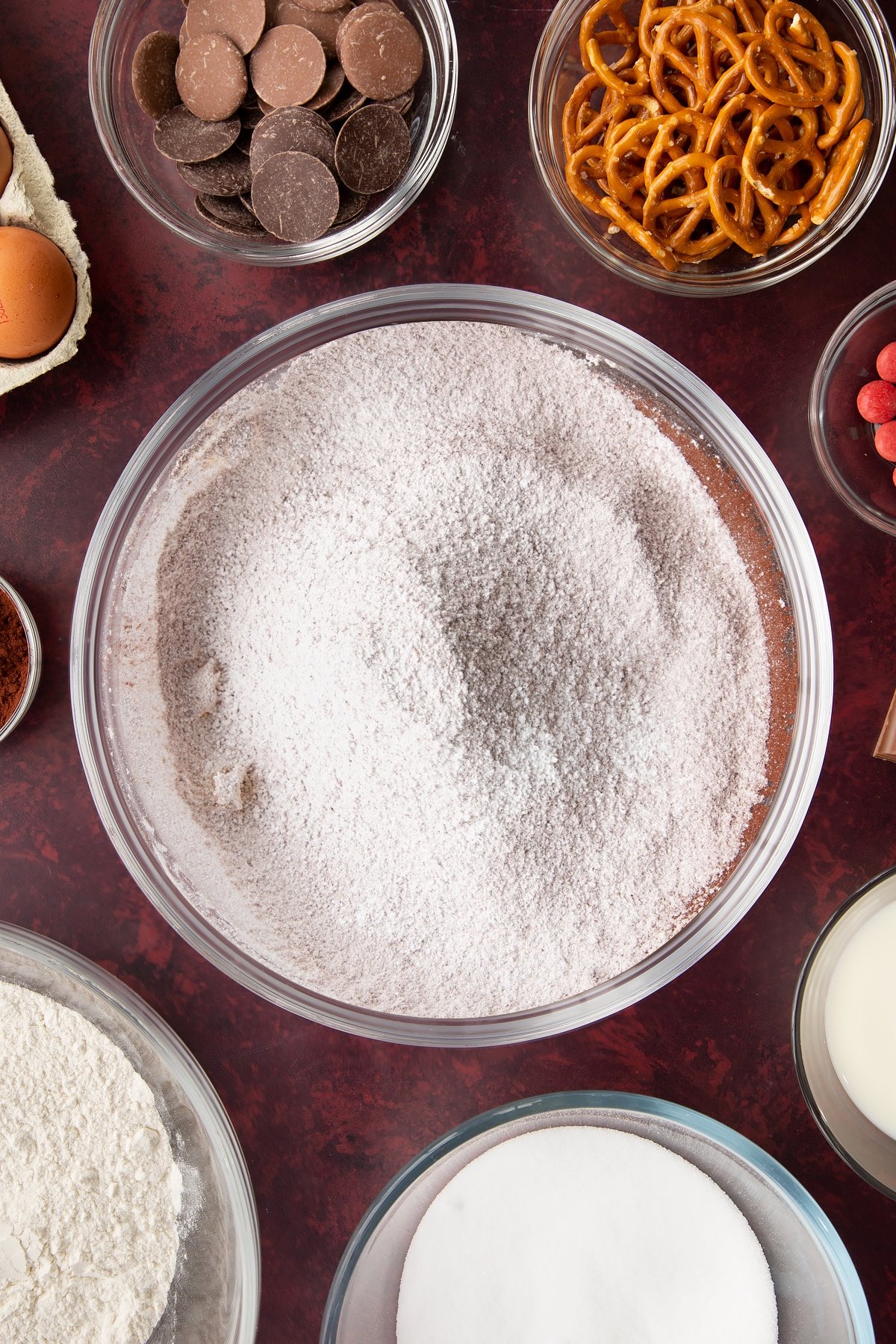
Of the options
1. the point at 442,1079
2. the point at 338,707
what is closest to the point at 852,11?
the point at 338,707

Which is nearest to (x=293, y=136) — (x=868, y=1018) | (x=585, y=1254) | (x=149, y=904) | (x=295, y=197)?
(x=295, y=197)

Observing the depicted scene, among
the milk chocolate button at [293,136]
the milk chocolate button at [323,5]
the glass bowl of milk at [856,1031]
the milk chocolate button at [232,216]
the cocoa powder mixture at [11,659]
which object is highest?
the milk chocolate button at [323,5]

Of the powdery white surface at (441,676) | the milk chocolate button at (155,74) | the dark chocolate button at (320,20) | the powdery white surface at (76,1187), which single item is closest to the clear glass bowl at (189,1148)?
the powdery white surface at (76,1187)

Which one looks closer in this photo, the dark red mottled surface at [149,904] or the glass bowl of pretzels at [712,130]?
the glass bowl of pretzels at [712,130]

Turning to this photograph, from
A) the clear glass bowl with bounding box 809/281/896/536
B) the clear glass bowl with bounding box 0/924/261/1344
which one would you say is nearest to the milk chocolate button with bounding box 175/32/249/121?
the clear glass bowl with bounding box 809/281/896/536

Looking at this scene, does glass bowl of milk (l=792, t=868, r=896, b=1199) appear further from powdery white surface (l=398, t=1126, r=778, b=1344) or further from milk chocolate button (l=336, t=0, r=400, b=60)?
milk chocolate button (l=336, t=0, r=400, b=60)

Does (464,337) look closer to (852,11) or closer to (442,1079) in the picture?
(852,11)

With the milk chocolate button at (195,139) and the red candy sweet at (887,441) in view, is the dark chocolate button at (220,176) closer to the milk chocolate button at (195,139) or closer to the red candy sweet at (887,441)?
the milk chocolate button at (195,139)
